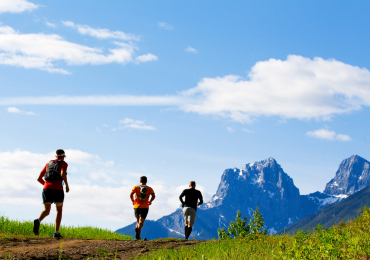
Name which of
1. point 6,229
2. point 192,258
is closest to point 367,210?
point 192,258

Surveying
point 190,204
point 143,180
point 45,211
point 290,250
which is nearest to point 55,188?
point 45,211

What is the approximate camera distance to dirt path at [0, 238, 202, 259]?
8.49 meters

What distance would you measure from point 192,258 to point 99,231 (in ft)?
29.3

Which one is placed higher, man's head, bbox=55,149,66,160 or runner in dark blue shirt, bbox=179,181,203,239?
man's head, bbox=55,149,66,160

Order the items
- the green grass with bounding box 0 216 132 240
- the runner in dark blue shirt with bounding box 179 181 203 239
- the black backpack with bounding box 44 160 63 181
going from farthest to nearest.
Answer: the runner in dark blue shirt with bounding box 179 181 203 239 → the green grass with bounding box 0 216 132 240 → the black backpack with bounding box 44 160 63 181

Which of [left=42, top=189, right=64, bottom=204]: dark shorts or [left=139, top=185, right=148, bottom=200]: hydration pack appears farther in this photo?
[left=139, top=185, right=148, bottom=200]: hydration pack

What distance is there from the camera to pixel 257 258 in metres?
7.84

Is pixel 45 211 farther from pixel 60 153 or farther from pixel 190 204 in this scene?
pixel 190 204

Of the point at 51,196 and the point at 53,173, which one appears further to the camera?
the point at 53,173

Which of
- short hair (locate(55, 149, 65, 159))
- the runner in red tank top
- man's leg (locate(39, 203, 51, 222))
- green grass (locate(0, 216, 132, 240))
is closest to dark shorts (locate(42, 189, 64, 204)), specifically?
the runner in red tank top

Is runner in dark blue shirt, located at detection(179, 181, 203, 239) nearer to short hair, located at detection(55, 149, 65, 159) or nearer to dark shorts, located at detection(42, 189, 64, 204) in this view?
dark shorts, located at detection(42, 189, 64, 204)

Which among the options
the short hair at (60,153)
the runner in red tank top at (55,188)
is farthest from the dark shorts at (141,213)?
the short hair at (60,153)

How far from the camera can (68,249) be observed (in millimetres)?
9547

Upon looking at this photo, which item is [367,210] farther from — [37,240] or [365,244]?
[37,240]
